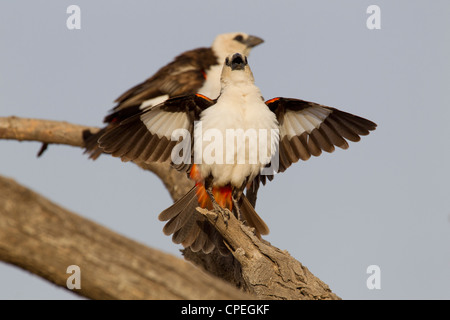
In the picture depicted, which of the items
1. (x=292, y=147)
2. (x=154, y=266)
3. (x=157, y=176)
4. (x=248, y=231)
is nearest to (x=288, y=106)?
(x=292, y=147)

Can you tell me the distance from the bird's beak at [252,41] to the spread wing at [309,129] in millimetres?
4597

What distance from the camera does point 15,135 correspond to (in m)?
8.09

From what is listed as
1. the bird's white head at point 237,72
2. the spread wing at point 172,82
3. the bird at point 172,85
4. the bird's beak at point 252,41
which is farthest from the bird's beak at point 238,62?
the bird's beak at point 252,41

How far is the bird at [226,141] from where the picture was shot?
5.61 m

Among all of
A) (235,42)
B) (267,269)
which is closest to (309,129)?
(267,269)

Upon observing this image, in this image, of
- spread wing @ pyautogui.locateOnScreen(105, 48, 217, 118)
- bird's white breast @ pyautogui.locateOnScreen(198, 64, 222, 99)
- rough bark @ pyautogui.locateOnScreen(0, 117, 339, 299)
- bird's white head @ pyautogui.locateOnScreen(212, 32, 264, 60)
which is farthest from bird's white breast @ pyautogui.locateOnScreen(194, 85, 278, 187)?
bird's white head @ pyautogui.locateOnScreen(212, 32, 264, 60)

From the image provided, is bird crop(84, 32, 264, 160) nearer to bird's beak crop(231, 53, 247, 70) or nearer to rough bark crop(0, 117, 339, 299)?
bird's beak crop(231, 53, 247, 70)

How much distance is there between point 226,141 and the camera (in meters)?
5.55

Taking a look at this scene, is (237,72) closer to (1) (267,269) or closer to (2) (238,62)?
(2) (238,62)

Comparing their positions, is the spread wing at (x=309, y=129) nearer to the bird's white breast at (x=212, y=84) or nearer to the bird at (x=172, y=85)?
the bird at (x=172, y=85)

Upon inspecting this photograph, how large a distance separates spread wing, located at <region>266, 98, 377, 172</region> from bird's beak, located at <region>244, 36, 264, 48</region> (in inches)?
181

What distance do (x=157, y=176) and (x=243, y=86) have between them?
101 inches

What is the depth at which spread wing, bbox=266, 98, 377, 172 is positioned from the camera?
19.7 feet
